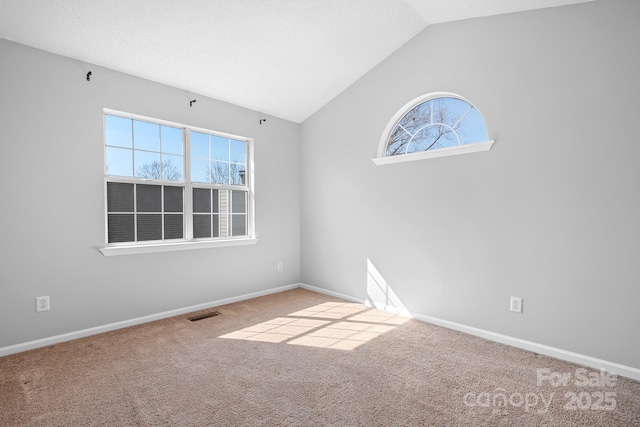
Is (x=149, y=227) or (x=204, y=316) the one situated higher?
(x=149, y=227)

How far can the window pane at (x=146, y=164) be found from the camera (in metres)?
3.25

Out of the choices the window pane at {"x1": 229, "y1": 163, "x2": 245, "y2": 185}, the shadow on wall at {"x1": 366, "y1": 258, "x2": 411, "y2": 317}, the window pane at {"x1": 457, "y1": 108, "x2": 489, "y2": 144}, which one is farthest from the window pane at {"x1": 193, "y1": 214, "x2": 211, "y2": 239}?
the window pane at {"x1": 457, "y1": 108, "x2": 489, "y2": 144}

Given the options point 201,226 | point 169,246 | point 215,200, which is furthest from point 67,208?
point 215,200

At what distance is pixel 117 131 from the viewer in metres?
3.12

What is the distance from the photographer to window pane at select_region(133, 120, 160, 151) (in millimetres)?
3249

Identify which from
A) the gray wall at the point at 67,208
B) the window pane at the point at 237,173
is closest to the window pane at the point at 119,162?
the gray wall at the point at 67,208

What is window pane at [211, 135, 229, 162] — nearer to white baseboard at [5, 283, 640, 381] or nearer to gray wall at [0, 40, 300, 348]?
gray wall at [0, 40, 300, 348]

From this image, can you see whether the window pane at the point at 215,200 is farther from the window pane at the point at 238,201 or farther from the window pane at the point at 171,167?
the window pane at the point at 171,167

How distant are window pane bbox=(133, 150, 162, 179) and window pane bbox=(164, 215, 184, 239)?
477mm

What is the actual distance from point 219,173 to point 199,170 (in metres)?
0.26

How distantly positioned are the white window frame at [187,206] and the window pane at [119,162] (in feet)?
0.20

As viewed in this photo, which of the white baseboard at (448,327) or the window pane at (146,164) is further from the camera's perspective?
the window pane at (146,164)

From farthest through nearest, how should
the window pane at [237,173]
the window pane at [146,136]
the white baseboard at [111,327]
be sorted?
the window pane at [237,173]
the window pane at [146,136]
the white baseboard at [111,327]

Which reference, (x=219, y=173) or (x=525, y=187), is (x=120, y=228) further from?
(x=525, y=187)
